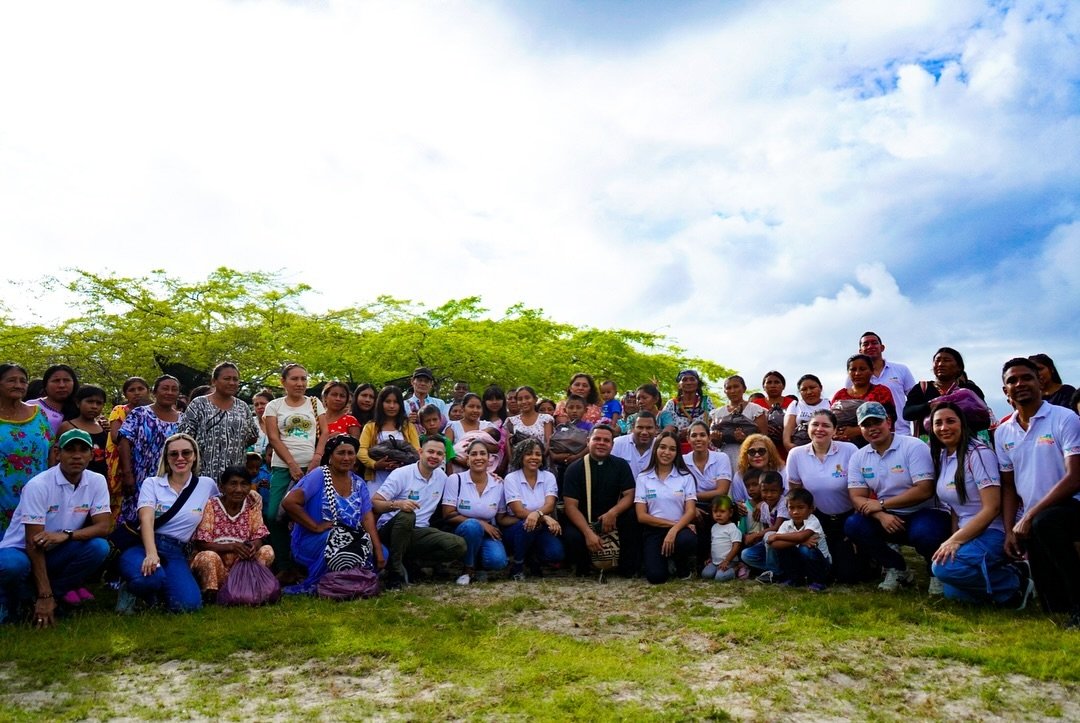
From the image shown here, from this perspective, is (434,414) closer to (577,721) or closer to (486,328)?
(577,721)

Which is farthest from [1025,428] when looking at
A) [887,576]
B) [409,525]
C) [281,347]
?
[281,347]

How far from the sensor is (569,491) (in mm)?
7871

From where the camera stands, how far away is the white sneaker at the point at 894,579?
647cm

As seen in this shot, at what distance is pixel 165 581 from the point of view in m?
6.16

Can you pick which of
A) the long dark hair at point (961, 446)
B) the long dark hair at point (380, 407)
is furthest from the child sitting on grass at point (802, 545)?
the long dark hair at point (380, 407)

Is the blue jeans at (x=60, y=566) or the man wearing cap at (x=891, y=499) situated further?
the man wearing cap at (x=891, y=499)

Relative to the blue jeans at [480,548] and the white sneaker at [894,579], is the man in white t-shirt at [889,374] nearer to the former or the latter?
the white sneaker at [894,579]

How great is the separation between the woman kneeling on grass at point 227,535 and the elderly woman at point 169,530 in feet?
0.28

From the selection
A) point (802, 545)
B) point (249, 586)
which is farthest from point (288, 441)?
point (802, 545)

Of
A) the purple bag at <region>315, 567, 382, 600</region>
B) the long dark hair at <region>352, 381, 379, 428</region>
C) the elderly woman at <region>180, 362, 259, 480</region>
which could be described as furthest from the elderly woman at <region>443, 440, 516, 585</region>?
the elderly woman at <region>180, 362, 259, 480</region>

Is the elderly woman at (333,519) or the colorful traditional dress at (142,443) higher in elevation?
the colorful traditional dress at (142,443)

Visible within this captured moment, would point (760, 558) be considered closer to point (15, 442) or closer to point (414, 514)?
point (414, 514)

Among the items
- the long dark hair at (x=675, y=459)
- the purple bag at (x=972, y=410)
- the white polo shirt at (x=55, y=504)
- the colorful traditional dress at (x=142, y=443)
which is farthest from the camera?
the long dark hair at (x=675, y=459)

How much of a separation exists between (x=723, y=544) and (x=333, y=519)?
138 inches
